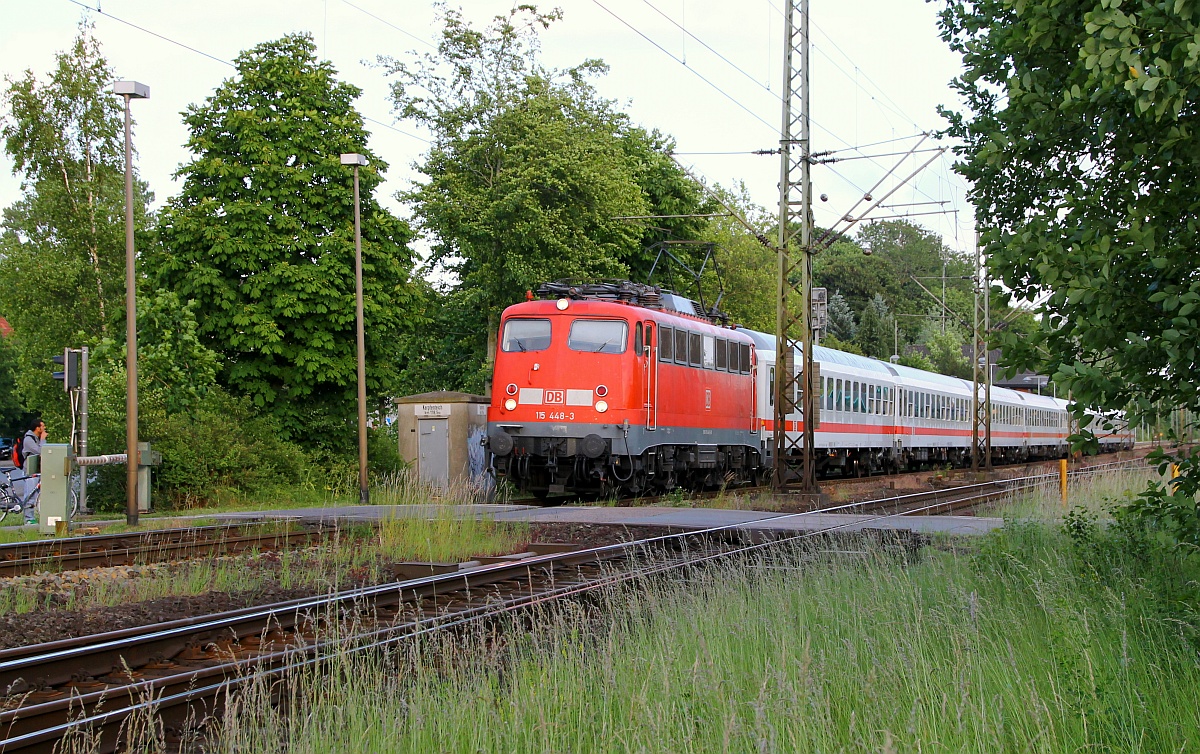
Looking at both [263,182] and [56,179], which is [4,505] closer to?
[263,182]

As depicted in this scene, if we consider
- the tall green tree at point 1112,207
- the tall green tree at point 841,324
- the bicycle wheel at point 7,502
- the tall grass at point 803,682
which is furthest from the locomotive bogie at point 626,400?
the tall green tree at point 841,324

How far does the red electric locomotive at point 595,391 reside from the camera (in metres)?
20.5

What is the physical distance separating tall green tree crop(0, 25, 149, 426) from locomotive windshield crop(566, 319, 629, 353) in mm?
16510

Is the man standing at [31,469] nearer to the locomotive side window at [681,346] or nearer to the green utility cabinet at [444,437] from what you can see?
the green utility cabinet at [444,437]

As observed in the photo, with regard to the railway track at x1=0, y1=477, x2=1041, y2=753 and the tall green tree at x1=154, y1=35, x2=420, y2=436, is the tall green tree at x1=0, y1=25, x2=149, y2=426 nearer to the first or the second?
the tall green tree at x1=154, y1=35, x2=420, y2=436

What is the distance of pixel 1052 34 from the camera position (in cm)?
632

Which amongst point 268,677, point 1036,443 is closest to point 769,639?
point 268,677

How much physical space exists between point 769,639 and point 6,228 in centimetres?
7426

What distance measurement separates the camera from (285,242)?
26.1 m

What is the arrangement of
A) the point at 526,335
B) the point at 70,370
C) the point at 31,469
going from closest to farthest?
the point at 70,370
the point at 31,469
the point at 526,335

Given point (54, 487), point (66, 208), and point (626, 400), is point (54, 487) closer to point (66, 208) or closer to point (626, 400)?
point (626, 400)

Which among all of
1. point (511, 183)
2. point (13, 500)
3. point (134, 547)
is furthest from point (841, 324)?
point (134, 547)

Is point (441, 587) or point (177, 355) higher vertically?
point (177, 355)

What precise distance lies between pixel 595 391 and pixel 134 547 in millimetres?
8560
